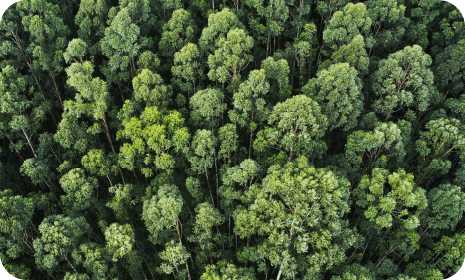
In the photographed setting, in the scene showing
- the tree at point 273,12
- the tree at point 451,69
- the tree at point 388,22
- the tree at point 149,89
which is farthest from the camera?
the tree at point 388,22

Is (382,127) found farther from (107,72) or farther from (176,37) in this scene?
(107,72)

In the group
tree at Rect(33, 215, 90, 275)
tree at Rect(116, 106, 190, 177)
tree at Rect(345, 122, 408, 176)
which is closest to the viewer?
tree at Rect(33, 215, 90, 275)

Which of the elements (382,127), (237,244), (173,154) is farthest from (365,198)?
(173,154)

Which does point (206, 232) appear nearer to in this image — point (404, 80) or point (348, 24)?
point (404, 80)

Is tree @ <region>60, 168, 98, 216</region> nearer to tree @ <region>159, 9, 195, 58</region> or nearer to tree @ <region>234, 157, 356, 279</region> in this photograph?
tree @ <region>234, 157, 356, 279</region>

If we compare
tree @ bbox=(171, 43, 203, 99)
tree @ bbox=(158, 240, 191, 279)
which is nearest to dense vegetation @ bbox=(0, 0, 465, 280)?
tree @ bbox=(158, 240, 191, 279)

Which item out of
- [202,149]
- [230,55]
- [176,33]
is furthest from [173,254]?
[176,33]

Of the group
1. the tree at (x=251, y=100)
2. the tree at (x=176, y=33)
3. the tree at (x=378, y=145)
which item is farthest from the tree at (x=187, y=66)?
the tree at (x=378, y=145)

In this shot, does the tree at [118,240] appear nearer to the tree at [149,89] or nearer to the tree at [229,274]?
the tree at [229,274]
